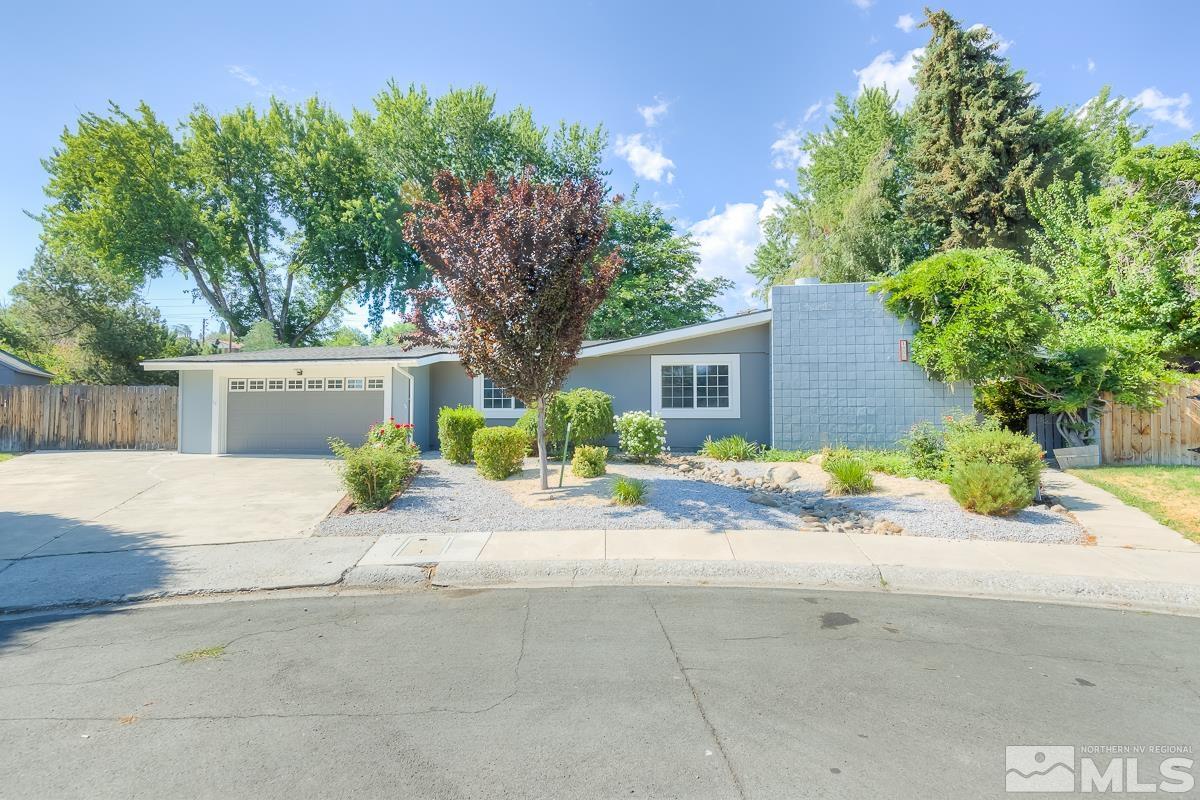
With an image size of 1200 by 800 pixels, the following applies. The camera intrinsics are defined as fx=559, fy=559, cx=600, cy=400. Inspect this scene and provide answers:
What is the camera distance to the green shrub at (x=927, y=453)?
9.97 m

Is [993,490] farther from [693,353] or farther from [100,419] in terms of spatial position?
[100,419]

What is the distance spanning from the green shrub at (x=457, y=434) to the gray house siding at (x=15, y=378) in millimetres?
20409

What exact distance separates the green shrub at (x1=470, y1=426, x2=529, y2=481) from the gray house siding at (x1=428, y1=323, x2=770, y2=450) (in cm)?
387

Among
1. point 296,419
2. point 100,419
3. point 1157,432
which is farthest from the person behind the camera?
point 100,419

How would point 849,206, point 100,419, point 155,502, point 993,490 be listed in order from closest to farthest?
point 993,490
point 155,502
point 100,419
point 849,206

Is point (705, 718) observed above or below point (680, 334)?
below

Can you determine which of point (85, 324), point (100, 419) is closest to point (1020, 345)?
point (100, 419)

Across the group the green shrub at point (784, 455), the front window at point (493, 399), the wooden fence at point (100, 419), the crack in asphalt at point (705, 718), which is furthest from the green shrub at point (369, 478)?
the wooden fence at point (100, 419)

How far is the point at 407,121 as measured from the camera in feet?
90.0

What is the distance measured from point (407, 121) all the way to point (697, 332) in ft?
71.1

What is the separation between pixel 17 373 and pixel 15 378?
Answer: 0.73 feet

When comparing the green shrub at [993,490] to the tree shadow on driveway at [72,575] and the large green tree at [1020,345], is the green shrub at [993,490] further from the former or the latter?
the tree shadow on driveway at [72,575]

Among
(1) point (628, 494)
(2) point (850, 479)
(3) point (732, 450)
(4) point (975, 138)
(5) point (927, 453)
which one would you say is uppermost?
(4) point (975, 138)

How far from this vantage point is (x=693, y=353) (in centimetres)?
1419
